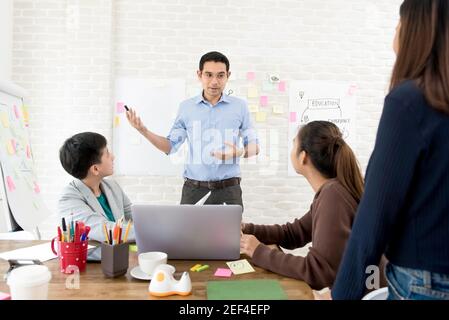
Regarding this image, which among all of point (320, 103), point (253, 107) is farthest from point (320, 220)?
point (320, 103)

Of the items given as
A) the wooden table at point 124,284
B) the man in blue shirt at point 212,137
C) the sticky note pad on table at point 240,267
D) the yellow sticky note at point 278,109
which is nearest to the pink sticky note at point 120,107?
the man in blue shirt at point 212,137

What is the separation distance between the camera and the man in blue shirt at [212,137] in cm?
280

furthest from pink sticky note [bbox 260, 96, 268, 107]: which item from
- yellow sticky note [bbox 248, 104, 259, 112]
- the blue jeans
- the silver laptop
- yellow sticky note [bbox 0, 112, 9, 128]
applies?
the blue jeans

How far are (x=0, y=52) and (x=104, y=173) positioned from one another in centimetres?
204

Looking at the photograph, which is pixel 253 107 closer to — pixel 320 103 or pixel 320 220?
pixel 320 103

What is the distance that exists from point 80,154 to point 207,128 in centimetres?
136

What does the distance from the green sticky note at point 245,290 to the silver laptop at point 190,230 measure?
0.67 feet

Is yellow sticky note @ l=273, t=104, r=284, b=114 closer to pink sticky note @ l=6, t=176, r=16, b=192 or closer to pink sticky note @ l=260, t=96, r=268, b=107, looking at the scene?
pink sticky note @ l=260, t=96, r=268, b=107

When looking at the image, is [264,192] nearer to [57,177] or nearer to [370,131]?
[370,131]

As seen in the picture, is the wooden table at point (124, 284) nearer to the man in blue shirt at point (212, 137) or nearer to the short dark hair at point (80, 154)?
the short dark hair at point (80, 154)

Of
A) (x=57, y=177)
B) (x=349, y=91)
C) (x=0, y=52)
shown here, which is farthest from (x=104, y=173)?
(x=349, y=91)

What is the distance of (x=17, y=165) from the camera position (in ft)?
6.98
